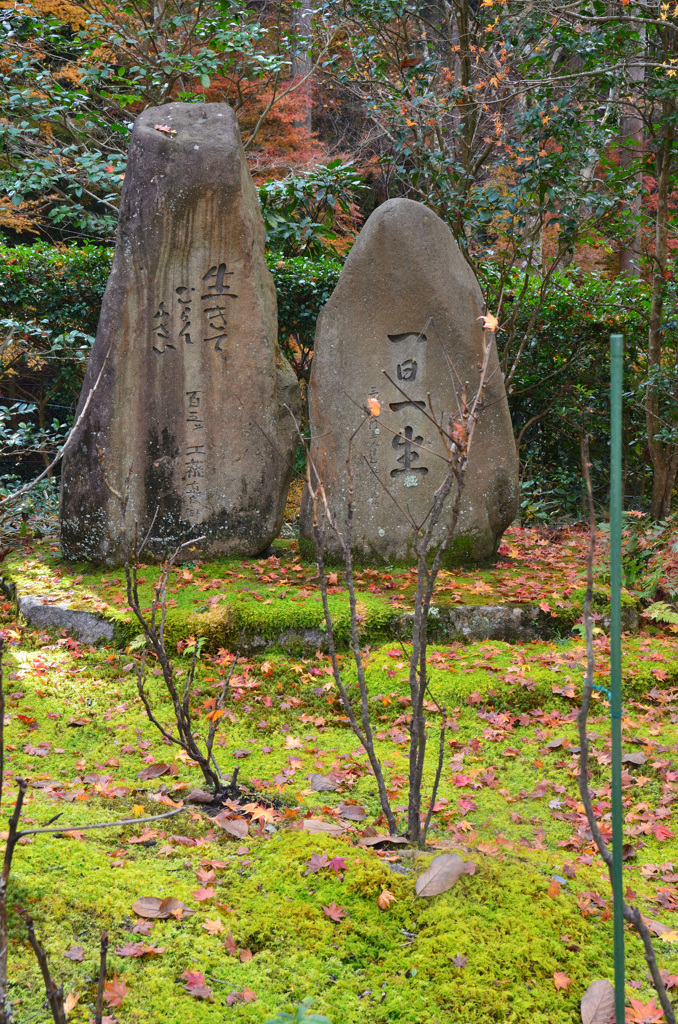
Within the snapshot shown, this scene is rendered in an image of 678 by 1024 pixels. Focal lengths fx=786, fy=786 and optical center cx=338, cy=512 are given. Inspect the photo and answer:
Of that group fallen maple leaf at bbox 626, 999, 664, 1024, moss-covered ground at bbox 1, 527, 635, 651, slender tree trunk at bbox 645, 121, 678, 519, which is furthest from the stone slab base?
fallen maple leaf at bbox 626, 999, 664, 1024

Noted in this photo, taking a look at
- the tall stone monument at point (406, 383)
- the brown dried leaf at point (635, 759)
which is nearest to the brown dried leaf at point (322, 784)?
the brown dried leaf at point (635, 759)

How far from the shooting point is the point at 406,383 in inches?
236

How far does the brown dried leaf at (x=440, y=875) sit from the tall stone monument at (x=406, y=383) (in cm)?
367

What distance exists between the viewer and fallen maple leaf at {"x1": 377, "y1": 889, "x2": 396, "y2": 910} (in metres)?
2.31

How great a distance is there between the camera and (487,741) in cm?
426

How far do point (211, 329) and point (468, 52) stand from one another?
206 inches

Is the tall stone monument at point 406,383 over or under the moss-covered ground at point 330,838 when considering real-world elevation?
over

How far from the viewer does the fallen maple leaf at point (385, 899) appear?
7.58 feet

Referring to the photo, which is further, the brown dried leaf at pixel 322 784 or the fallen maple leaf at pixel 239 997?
the brown dried leaf at pixel 322 784

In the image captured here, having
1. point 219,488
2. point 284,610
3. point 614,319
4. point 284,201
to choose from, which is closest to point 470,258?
point 614,319

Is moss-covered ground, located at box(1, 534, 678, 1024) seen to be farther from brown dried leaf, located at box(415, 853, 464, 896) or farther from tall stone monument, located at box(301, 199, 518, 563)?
tall stone monument, located at box(301, 199, 518, 563)

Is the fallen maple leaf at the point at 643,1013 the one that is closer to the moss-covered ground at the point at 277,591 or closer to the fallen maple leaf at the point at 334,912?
the fallen maple leaf at the point at 334,912

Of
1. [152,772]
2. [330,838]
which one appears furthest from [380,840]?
[152,772]

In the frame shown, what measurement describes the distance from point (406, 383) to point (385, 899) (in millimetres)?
4263
